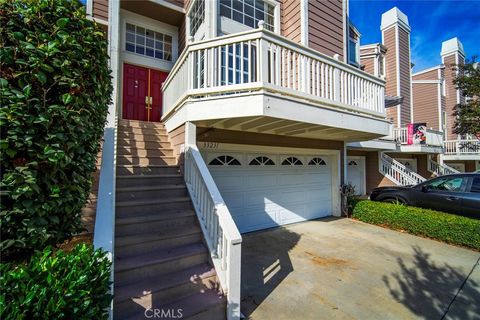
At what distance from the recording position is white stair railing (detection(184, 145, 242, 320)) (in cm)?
247

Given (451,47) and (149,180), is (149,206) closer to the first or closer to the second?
(149,180)

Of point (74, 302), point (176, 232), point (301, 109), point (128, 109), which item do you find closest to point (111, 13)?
point (128, 109)

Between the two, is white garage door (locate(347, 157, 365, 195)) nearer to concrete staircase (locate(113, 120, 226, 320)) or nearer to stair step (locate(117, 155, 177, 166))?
stair step (locate(117, 155, 177, 166))

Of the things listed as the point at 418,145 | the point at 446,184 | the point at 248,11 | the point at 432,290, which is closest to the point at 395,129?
the point at 418,145

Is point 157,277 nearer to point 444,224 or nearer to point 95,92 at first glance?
point 95,92

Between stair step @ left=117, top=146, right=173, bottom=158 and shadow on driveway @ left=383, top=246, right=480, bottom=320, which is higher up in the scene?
stair step @ left=117, top=146, right=173, bottom=158

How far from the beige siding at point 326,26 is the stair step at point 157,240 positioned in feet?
19.2

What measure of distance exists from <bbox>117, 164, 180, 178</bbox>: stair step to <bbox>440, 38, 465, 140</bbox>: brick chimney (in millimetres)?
19360

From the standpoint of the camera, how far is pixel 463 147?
482 inches

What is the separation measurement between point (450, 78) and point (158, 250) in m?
22.1

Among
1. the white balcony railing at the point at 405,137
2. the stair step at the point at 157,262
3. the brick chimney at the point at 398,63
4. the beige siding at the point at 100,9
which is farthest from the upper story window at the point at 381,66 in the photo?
the stair step at the point at 157,262

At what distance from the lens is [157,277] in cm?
262

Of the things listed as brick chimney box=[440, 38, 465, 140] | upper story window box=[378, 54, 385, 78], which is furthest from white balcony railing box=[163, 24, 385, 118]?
brick chimney box=[440, 38, 465, 140]

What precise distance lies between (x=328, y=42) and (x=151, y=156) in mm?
6059
